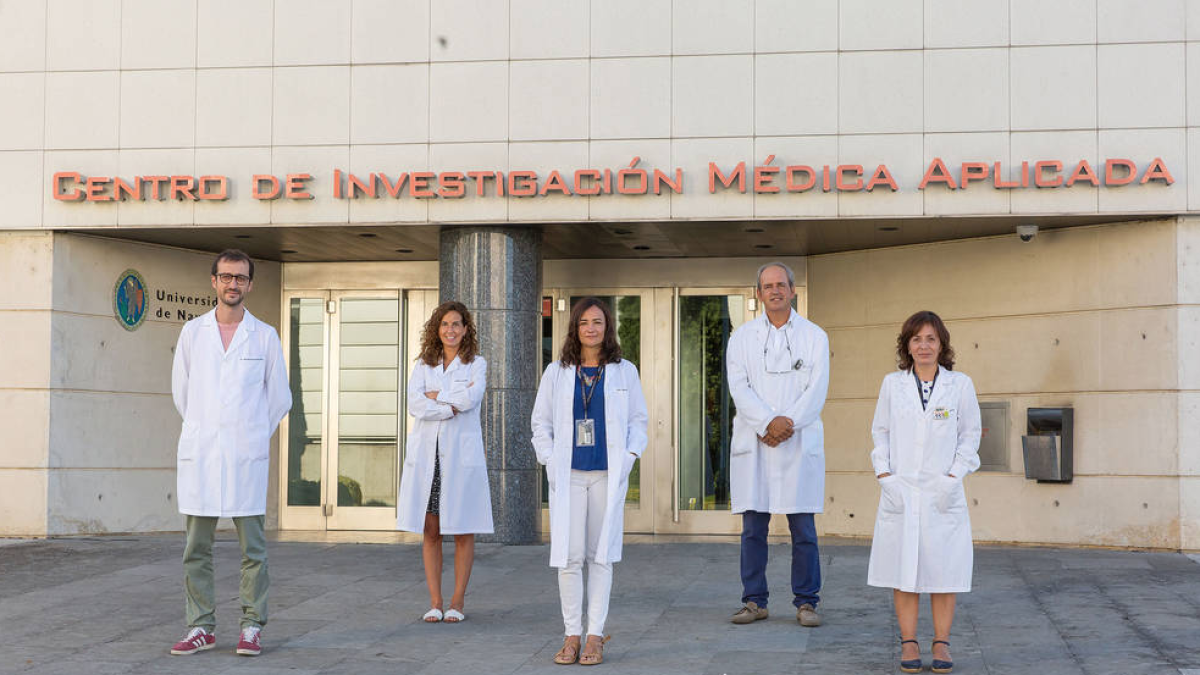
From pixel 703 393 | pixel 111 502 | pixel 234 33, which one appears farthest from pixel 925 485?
pixel 111 502

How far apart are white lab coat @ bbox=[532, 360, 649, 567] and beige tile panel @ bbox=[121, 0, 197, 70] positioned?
8084mm

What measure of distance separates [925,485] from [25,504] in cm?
1002

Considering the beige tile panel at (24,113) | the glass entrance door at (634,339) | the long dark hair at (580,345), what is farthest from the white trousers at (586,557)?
the beige tile panel at (24,113)

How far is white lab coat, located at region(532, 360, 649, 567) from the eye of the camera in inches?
266

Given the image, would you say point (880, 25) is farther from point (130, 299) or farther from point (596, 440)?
point (130, 299)

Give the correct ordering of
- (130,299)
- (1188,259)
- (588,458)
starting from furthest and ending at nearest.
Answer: (130,299) < (1188,259) < (588,458)

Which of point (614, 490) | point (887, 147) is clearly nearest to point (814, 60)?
point (887, 147)

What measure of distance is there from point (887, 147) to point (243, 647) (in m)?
7.82

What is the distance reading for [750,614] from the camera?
7965 mm

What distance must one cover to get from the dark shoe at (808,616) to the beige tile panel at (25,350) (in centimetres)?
871

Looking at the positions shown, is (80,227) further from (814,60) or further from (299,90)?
(814,60)

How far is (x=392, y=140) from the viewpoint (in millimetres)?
13070

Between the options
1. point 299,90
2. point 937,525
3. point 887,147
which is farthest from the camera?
point 299,90

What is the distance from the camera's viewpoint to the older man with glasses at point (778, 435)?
7.96m
